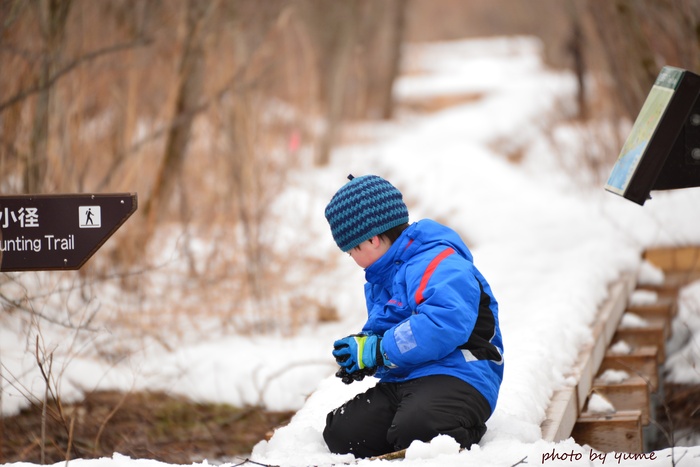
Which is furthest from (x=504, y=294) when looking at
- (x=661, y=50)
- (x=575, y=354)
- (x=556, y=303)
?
(x=661, y=50)

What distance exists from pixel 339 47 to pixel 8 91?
12.7m

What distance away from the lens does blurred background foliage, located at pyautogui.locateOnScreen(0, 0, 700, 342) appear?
682 cm

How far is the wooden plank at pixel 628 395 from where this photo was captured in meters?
4.85

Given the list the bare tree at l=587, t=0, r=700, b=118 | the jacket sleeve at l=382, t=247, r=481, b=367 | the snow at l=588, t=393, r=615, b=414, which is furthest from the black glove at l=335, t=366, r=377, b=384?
the bare tree at l=587, t=0, r=700, b=118

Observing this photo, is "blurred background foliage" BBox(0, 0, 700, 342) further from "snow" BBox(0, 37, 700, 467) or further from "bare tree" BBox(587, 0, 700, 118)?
"snow" BBox(0, 37, 700, 467)

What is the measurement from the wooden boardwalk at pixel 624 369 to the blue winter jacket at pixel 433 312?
53 cm

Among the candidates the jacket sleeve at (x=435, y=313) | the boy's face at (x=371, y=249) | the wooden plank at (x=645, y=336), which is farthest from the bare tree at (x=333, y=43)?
the jacket sleeve at (x=435, y=313)

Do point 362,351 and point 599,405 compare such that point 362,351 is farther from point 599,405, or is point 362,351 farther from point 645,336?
point 645,336

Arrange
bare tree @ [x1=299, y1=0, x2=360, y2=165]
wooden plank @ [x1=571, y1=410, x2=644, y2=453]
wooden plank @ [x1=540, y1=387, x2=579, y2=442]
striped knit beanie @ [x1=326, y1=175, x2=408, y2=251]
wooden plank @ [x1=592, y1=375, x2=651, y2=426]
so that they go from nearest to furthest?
striped knit beanie @ [x1=326, y1=175, x2=408, y2=251] → wooden plank @ [x1=540, y1=387, x2=579, y2=442] → wooden plank @ [x1=571, y1=410, x2=644, y2=453] → wooden plank @ [x1=592, y1=375, x2=651, y2=426] → bare tree @ [x1=299, y1=0, x2=360, y2=165]

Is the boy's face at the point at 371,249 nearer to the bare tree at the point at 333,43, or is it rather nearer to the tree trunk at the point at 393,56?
the bare tree at the point at 333,43

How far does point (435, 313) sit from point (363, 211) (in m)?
0.51

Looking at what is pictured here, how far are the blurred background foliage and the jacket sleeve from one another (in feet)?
11.7

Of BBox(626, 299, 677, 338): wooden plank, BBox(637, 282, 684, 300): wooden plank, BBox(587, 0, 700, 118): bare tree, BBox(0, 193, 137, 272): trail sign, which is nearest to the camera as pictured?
BBox(0, 193, 137, 272): trail sign

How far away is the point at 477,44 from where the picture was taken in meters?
45.9
